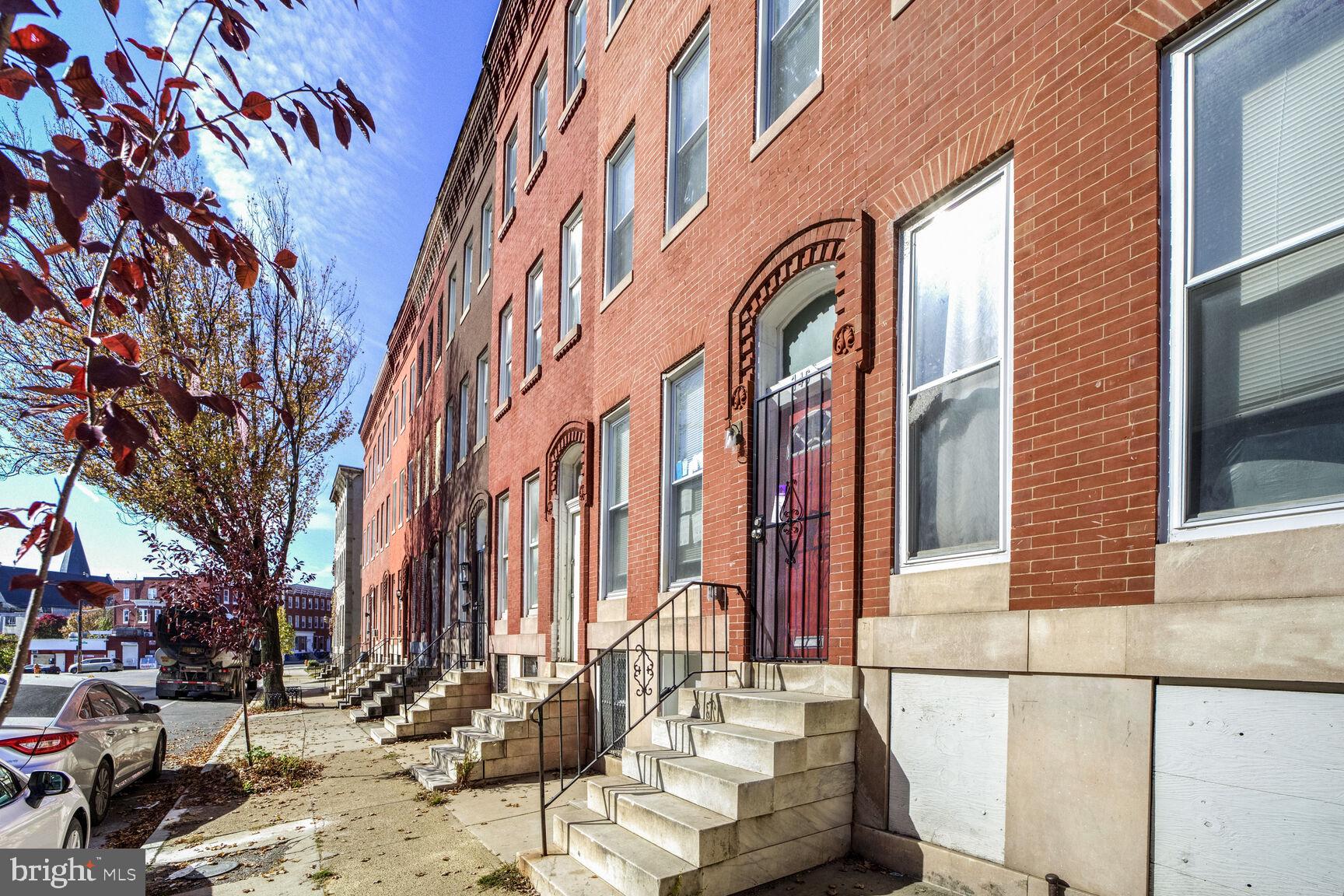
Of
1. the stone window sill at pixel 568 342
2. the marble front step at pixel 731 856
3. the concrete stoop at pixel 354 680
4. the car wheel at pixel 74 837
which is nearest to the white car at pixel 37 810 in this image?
the car wheel at pixel 74 837

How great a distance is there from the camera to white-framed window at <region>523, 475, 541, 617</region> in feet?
44.8

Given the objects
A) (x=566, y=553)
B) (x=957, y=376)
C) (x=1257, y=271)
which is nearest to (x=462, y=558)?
(x=566, y=553)

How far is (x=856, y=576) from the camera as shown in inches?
230

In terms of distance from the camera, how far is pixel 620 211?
11.2 meters

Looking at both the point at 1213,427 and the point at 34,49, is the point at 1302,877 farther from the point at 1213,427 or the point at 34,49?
the point at 34,49

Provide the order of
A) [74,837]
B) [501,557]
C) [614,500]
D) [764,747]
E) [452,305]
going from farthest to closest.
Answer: [452,305] → [501,557] → [614,500] → [74,837] → [764,747]

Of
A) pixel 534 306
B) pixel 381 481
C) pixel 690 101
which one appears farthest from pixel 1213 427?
pixel 381 481

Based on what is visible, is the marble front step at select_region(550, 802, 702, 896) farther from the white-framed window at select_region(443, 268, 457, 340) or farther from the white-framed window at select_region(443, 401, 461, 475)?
the white-framed window at select_region(443, 268, 457, 340)

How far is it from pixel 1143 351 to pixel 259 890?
703 centimetres

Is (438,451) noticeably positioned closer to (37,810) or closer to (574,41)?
(574,41)

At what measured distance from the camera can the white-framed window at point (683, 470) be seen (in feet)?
28.3

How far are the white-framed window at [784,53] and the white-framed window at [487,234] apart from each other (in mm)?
10944

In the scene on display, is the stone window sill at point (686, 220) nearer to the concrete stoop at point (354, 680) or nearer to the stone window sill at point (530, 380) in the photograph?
the stone window sill at point (530, 380)

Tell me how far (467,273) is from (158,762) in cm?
1256
